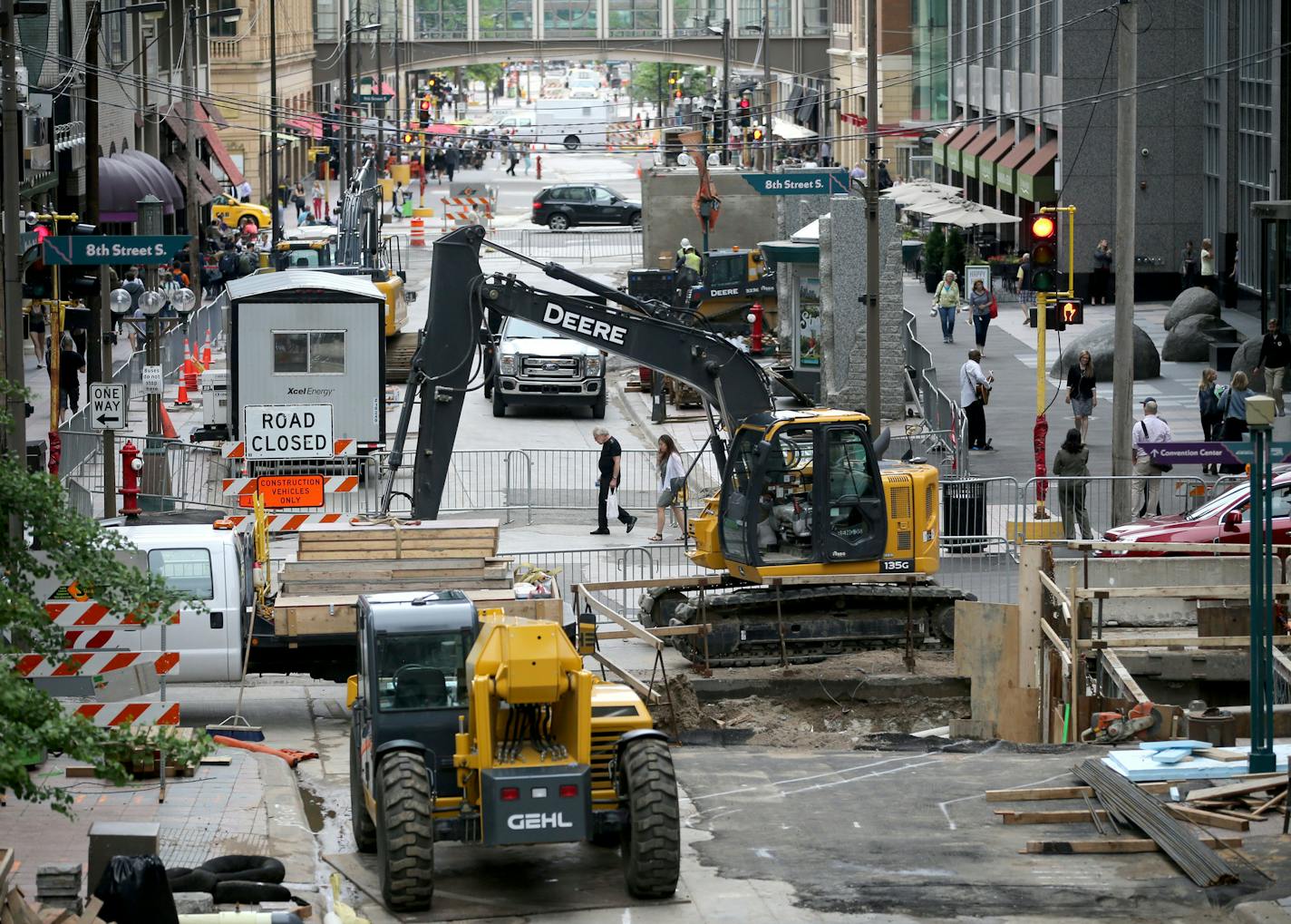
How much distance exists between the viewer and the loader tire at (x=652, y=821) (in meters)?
12.6

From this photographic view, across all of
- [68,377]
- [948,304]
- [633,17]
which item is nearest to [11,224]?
[68,377]

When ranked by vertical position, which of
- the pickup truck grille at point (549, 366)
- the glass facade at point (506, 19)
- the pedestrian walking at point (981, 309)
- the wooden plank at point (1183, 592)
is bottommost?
the wooden plank at point (1183, 592)

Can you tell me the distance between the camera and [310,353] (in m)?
32.5

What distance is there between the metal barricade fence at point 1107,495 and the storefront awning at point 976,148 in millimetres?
36025

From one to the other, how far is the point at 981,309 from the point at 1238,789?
29.0 metres

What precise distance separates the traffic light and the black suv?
159 feet

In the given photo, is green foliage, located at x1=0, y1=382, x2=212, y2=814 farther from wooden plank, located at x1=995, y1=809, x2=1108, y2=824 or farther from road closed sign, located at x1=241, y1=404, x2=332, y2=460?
road closed sign, located at x1=241, y1=404, x2=332, y2=460

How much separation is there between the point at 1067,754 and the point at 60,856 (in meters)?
7.76

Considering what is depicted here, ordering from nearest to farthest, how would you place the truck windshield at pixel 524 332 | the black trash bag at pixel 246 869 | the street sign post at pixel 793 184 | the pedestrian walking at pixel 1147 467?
the black trash bag at pixel 246 869 < the pedestrian walking at pixel 1147 467 < the truck windshield at pixel 524 332 < the street sign post at pixel 793 184

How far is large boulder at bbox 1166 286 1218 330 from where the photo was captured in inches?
1656

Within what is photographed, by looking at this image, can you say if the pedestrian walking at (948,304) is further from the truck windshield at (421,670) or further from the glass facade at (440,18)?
the glass facade at (440,18)

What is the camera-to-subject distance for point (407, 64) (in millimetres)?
105000

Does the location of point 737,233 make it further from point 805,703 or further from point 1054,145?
point 805,703

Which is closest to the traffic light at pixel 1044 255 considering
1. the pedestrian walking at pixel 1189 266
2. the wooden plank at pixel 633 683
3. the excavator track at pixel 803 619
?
the excavator track at pixel 803 619
